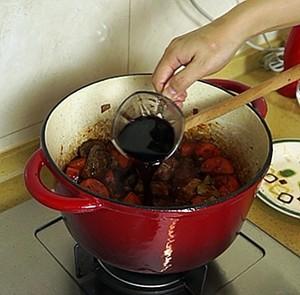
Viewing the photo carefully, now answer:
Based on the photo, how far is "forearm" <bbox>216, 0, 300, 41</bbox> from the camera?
66 centimetres

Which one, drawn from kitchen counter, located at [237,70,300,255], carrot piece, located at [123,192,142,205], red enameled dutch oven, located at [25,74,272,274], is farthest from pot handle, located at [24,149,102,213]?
kitchen counter, located at [237,70,300,255]

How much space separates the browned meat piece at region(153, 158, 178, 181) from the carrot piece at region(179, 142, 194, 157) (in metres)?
0.04

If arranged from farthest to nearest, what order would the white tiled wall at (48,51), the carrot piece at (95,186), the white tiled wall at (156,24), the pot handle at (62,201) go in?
the white tiled wall at (156,24) < the white tiled wall at (48,51) < the carrot piece at (95,186) < the pot handle at (62,201)

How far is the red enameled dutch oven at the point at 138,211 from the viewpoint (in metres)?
0.55

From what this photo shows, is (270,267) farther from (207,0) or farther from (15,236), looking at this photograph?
(207,0)

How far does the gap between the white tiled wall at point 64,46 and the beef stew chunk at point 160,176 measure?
0.44ft

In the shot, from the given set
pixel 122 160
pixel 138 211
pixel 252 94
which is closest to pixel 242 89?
pixel 252 94

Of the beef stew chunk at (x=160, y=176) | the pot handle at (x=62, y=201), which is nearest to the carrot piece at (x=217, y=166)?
the beef stew chunk at (x=160, y=176)

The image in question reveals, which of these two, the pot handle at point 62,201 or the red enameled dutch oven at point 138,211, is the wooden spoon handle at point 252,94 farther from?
the pot handle at point 62,201

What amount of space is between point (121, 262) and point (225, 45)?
0.27 m

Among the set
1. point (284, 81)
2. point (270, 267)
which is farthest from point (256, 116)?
point (270, 267)

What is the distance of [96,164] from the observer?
2.33 feet

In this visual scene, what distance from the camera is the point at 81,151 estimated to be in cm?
74

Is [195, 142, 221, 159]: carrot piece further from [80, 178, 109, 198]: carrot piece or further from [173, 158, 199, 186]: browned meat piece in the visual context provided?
[80, 178, 109, 198]: carrot piece
